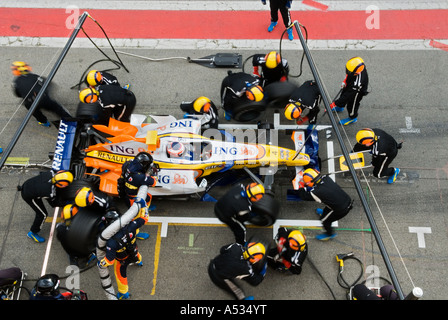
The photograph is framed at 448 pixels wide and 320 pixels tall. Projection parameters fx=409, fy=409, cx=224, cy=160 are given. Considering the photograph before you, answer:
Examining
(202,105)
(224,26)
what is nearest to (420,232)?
(202,105)

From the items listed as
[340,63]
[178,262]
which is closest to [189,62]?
[340,63]

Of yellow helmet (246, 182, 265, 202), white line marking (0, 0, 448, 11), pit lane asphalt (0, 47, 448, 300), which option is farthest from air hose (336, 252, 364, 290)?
white line marking (0, 0, 448, 11)

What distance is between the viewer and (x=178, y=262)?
7.89 meters

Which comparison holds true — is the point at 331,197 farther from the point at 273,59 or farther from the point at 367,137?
the point at 273,59

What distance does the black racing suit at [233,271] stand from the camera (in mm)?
6605

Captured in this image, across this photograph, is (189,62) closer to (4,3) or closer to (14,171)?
(14,171)

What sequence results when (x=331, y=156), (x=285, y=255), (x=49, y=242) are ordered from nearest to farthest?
1. (x=285, y=255)
2. (x=49, y=242)
3. (x=331, y=156)

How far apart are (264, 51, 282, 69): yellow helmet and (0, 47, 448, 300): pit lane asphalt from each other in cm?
155

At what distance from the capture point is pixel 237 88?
334 inches

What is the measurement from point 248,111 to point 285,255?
3.21 m

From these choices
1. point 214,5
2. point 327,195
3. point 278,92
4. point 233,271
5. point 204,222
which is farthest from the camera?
point 214,5

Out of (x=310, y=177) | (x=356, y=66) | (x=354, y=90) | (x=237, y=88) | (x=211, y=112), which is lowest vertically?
(x=310, y=177)

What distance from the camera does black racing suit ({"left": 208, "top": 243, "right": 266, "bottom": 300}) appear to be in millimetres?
6605

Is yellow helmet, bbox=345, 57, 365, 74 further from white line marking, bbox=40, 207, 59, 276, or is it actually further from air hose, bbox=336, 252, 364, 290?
white line marking, bbox=40, 207, 59, 276
